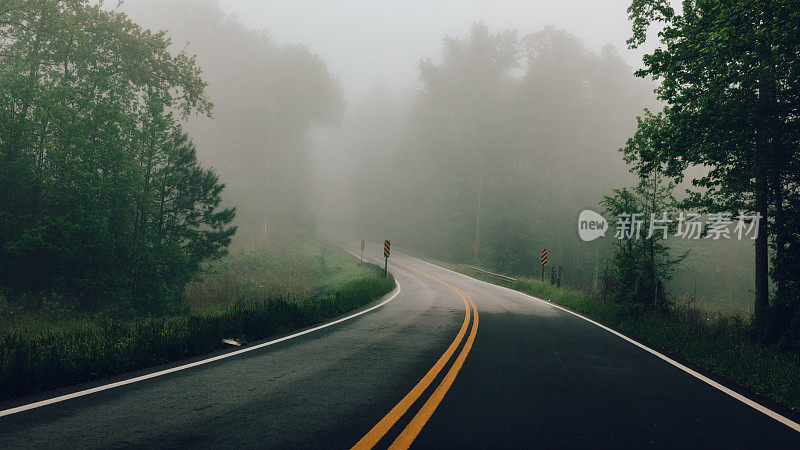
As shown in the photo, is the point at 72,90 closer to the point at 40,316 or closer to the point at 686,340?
the point at 40,316

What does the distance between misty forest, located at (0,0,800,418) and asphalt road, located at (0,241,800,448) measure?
4.51 feet

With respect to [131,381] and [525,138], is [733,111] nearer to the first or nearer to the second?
[131,381]

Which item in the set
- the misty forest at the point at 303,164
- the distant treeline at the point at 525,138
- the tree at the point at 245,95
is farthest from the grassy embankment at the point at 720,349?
the tree at the point at 245,95

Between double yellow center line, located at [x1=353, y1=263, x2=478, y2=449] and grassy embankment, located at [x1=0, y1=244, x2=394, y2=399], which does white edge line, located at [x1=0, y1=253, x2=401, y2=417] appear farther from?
double yellow center line, located at [x1=353, y1=263, x2=478, y2=449]

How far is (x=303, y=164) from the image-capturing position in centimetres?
4584

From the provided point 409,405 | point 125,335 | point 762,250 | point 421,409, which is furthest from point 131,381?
point 762,250

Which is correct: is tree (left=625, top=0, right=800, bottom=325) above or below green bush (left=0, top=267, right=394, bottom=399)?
above

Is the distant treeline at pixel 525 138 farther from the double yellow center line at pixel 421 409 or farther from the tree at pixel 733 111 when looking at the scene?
the double yellow center line at pixel 421 409

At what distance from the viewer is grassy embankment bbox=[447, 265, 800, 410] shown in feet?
16.8

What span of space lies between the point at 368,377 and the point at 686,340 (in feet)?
22.2

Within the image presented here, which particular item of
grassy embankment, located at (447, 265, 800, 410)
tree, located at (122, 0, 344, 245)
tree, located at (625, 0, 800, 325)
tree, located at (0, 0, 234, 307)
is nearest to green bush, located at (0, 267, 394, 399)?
tree, located at (0, 0, 234, 307)

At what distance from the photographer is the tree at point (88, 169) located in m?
11.6

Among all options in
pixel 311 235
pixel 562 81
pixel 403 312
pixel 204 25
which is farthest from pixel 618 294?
pixel 204 25

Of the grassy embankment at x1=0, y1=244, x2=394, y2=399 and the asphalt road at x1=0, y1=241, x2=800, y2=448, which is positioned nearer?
the asphalt road at x1=0, y1=241, x2=800, y2=448
